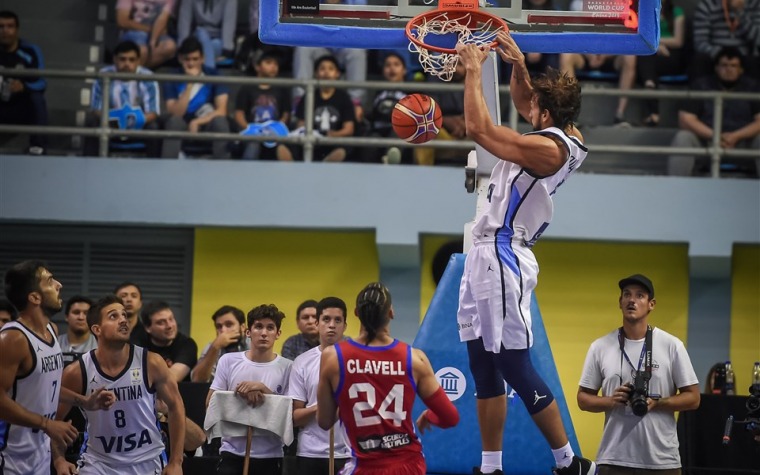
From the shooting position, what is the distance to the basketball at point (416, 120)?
8.52 m

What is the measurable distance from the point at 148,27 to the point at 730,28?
6.93m

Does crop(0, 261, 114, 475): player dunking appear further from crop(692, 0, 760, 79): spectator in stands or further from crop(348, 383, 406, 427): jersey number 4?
crop(692, 0, 760, 79): spectator in stands

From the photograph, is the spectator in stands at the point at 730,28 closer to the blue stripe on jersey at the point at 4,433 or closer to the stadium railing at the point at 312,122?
the stadium railing at the point at 312,122

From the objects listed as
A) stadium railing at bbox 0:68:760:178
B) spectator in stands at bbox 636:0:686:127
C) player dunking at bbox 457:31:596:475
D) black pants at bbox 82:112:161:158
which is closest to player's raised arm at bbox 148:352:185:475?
player dunking at bbox 457:31:596:475

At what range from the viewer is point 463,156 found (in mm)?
14398

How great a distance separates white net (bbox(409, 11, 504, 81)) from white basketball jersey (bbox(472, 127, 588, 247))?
975mm

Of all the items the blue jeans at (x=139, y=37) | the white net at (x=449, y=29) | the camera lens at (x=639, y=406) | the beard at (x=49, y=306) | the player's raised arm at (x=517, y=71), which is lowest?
the camera lens at (x=639, y=406)

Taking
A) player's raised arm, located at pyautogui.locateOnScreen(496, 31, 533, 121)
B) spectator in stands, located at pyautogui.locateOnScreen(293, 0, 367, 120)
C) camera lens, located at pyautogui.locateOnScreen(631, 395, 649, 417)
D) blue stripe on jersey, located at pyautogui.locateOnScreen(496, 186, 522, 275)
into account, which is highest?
spectator in stands, located at pyautogui.locateOnScreen(293, 0, 367, 120)

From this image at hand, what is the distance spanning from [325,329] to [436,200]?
4.57 metres

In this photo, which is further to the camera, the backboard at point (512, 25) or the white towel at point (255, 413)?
the white towel at point (255, 413)

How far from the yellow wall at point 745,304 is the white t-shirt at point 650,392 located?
509 centimetres

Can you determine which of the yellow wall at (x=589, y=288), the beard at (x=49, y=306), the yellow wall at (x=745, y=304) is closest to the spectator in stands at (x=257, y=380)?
the beard at (x=49, y=306)

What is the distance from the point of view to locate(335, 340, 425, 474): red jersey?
698 cm

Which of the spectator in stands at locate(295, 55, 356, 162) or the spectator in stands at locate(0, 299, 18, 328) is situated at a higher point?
the spectator in stands at locate(295, 55, 356, 162)
